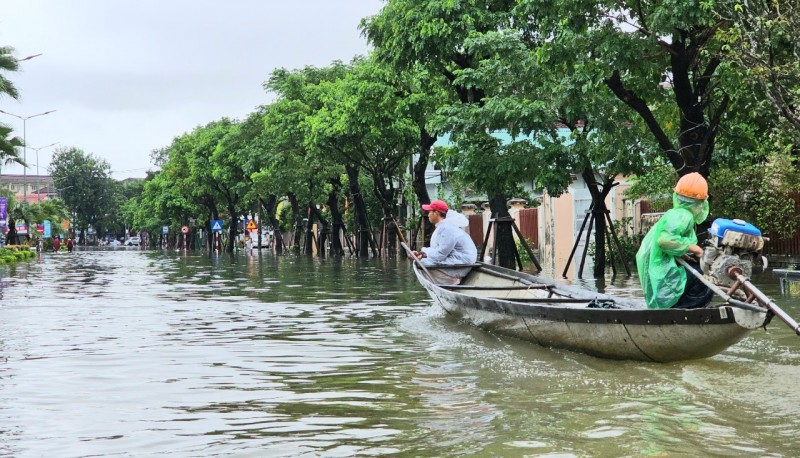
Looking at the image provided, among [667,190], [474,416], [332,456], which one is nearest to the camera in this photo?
[332,456]

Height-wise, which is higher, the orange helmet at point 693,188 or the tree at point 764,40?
the tree at point 764,40

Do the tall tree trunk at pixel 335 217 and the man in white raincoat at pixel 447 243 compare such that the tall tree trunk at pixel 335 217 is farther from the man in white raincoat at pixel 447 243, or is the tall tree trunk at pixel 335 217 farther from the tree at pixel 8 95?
→ the man in white raincoat at pixel 447 243

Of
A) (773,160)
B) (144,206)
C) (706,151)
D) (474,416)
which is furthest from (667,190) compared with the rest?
(144,206)

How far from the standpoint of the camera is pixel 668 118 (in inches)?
854

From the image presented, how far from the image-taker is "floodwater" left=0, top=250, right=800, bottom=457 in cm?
651

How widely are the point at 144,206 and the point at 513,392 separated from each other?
115 m

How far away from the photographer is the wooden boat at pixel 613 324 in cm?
869

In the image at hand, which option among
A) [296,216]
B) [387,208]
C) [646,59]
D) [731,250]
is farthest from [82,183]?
[731,250]

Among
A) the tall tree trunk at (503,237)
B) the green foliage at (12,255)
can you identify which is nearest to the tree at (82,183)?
the green foliage at (12,255)

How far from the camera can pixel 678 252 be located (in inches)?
367

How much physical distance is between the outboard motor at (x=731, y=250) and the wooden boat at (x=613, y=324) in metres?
0.41

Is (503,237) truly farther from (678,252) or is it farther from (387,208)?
(387,208)

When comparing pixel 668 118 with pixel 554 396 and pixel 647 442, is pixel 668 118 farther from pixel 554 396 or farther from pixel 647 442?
pixel 647 442

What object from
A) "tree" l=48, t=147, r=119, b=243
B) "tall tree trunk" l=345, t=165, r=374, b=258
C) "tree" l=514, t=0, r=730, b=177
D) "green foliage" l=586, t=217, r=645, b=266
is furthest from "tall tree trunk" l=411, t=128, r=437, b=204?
"tree" l=48, t=147, r=119, b=243
